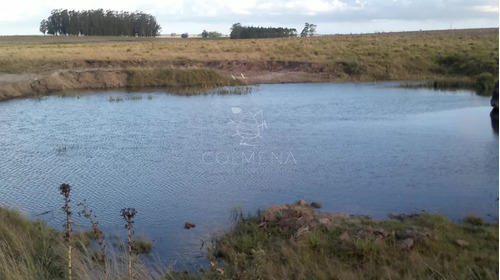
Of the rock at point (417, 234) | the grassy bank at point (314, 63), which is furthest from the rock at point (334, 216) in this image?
the grassy bank at point (314, 63)

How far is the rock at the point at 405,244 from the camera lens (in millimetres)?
6211

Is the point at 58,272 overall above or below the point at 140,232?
above

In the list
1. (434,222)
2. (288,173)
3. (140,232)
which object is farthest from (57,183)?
(434,222)

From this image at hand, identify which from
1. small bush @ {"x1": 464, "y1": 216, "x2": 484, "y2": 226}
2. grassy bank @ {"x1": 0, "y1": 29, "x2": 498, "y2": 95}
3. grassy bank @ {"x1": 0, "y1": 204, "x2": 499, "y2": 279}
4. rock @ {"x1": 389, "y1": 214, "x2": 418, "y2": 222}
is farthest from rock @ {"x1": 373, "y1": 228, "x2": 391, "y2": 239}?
grassy bank @ {"x1": 0, "y1": 29, "x2": 498, "y2": 95}

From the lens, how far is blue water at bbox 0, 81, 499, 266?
8523mm

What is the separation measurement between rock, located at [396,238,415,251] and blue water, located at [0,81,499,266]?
166 cm

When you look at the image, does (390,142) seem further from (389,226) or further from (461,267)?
(461,267)

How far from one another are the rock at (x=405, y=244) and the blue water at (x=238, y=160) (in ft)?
5.44

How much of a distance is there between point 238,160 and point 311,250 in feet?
16.9

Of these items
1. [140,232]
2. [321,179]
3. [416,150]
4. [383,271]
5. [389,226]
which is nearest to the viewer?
[383,271]

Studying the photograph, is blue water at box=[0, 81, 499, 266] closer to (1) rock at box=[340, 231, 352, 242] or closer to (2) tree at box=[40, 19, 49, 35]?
(1) rock at box=[340, 231, 352, 242]

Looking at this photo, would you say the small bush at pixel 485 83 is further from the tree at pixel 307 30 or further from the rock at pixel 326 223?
the tree at pixel 307 30

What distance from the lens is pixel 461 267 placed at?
5.54 metres

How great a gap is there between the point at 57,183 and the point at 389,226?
600 cm
